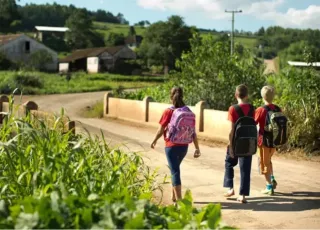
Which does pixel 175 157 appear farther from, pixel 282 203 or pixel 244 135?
pixel 282 203

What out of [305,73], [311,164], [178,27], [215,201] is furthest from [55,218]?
[178,27]

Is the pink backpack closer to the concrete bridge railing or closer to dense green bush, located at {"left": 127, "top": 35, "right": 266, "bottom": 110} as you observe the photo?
the concrete bridge railing

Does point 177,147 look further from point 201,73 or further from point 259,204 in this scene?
point 201,73

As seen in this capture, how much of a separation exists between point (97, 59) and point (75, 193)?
229ft

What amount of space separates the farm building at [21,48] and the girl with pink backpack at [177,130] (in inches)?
2504

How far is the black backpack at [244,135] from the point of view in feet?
24.7

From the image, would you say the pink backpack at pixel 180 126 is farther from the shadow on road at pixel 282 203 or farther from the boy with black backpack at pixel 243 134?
the shadow on road at pixel 282 203

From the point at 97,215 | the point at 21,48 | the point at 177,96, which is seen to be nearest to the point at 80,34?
the point at 21,48

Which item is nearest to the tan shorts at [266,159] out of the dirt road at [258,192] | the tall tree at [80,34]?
the dirt road at [258,192]

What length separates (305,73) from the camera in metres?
14.2

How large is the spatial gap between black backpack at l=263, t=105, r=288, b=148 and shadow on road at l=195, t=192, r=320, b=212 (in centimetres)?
80

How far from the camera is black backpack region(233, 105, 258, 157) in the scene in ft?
24.7

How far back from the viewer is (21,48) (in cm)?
7012

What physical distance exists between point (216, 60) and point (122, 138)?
4.74 metres
